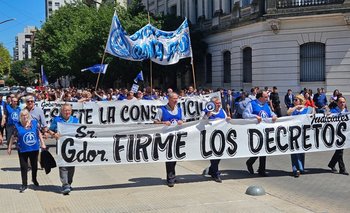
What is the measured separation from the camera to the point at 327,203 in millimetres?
8289

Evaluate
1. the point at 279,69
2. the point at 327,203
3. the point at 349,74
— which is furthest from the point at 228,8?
the point at 327,203

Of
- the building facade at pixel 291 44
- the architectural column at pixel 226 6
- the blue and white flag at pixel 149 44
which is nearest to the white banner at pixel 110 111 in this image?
the blue and white flag at pixel 149 44

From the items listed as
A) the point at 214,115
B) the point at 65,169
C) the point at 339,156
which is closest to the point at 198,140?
the point at 214,115

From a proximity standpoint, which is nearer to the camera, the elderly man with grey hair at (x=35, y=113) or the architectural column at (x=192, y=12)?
the elderly man with grey hair at (x=35, y=113)

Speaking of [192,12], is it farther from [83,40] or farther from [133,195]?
[133,195]

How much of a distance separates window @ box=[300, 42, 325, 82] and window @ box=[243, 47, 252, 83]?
11.4 ft

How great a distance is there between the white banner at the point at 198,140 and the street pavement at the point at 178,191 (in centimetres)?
57

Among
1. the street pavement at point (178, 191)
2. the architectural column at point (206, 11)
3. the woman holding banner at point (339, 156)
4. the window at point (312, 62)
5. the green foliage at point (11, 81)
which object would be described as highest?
the architectural column at point (206, 11)

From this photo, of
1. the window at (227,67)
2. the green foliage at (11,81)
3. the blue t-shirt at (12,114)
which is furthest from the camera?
the green foliage at (11,81)

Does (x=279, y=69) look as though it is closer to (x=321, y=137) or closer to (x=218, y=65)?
(x=218, y=65)

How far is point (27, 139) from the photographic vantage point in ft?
30.7

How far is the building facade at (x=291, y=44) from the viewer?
26.5 meters

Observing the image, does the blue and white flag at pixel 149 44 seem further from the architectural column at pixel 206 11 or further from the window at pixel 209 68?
the architectural column at pixel 206 11

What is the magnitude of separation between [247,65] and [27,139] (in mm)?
22637
